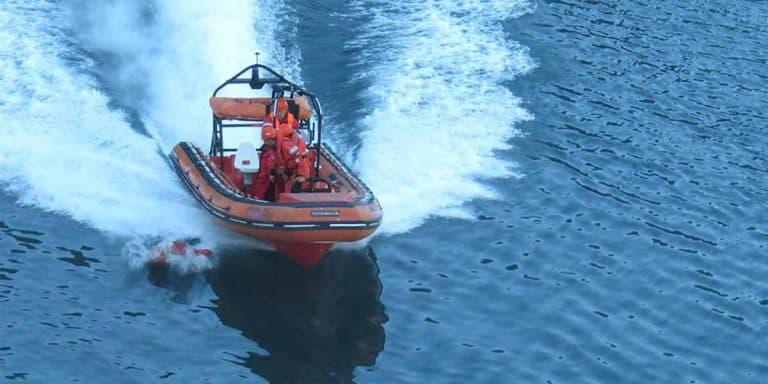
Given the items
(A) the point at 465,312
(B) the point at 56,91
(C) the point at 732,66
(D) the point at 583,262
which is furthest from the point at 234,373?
(C) the point at 732,66

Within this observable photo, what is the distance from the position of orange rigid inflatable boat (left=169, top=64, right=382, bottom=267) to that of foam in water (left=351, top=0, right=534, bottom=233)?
4.16 feet

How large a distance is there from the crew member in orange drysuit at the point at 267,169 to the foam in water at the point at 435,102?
1799 millimetres

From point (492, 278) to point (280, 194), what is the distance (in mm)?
3276

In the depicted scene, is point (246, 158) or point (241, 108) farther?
point (241, 108)

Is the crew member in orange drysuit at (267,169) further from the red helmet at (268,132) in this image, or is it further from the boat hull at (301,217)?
the boat hull at (301,217)

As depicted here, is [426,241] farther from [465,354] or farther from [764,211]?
[764,211]

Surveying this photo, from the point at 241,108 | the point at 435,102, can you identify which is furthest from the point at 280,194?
the point at 435,102

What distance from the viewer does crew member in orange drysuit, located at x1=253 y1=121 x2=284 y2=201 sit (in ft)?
65.7

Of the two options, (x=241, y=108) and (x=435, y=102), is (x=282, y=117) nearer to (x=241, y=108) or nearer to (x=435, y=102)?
(x=241, y=108)

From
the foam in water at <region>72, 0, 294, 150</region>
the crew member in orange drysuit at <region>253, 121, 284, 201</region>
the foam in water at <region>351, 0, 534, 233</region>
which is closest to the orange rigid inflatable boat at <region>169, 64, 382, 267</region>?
the crew member in orange drysuit at <region>253, 121, 284, 201</region>

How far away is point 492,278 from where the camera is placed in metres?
19.5

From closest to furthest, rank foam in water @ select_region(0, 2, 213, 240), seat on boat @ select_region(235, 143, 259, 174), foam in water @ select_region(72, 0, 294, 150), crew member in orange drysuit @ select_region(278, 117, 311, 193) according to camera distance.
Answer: crew member in orange drysuit @ select_region(278, 117, 311, 193), seat on boat @ select_region(235, 143, 259, 174), foam in water @ select_region(0, 2, 213, 240), foam in water @ select_region(72, 0, 294, 150)

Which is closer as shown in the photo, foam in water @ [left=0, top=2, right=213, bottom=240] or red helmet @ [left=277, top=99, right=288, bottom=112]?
red helmet @ [left=277, top=99, right=288, bottom=112]

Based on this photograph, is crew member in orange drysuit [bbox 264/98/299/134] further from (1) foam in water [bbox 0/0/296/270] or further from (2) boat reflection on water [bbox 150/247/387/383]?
(2) boat reflection on water [bbox 150/247/387/383]
